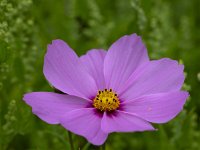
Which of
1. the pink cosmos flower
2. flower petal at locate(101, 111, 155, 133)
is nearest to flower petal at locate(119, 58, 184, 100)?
the pink cosmos flower

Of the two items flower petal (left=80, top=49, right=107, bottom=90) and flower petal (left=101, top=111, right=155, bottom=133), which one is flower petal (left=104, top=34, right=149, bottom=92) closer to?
flower petal (left=80, top=49, right=107, bottom=90)

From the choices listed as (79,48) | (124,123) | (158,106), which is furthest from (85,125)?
(79,48)

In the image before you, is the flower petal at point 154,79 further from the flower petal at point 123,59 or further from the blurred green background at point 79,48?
the blurred green background at point 79,48

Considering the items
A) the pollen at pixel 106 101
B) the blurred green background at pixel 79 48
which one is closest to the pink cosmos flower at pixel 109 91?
the pollen at pixel 106 101

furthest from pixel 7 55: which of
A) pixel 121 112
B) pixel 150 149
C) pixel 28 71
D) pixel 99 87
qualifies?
pixel 150 149

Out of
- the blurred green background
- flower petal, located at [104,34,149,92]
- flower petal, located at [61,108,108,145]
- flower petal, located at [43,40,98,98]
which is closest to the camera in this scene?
flower petal, located at [61,108,108,145]
